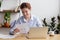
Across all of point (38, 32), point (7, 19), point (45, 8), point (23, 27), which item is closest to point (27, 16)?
point (23, 27)

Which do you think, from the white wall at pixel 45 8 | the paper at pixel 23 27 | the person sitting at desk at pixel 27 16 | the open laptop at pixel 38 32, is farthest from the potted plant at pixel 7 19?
the open laptop at pixel 38 32

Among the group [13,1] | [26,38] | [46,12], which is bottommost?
[26,38]

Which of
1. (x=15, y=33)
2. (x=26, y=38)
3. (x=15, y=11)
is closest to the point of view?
(x=26, y=38)

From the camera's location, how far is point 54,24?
3756 mm

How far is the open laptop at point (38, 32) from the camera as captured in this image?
2.06 meters

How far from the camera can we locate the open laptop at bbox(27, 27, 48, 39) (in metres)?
2.06

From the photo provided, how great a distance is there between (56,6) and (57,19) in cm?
34

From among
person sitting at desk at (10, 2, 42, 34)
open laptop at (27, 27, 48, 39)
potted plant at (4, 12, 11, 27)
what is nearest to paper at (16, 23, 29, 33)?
open laptop at (27, 27, 48, 39)

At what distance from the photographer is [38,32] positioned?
2.09m

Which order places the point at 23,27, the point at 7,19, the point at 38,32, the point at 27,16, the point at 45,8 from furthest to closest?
the point at 45,8 < the point at 7,19 < the point at 27,16 < the point at 23,27 < the point at 38,32

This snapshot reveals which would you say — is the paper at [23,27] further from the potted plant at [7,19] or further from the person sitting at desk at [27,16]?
the potted plant at [7,19]

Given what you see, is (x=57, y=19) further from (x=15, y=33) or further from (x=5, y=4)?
A: (x=15, y=33)

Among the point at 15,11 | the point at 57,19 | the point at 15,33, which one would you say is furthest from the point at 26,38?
the point at 57,19

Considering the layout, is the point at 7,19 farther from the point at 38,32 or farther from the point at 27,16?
the point at 38,32
